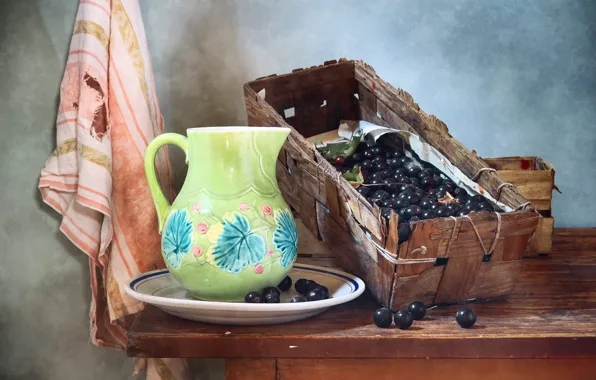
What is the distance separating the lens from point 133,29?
1.18 meters

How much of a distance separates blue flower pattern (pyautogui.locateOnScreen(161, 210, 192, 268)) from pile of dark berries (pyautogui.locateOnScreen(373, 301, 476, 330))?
0.90 feet

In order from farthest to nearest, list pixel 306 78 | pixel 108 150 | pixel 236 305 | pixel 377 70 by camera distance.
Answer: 1. pixel 377 70
2. pixel 306 78
3. pixel 108 150
4. pixel 236 305

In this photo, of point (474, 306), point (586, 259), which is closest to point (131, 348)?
point (474, 306)

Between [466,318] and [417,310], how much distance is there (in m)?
0.07

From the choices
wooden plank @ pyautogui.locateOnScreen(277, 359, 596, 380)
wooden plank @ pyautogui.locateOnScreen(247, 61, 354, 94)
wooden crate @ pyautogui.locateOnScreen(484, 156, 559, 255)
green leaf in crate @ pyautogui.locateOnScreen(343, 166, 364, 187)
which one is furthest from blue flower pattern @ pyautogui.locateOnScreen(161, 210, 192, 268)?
wooden crate @ pyautogui.locateOnScreen(484, 156, 559, 255)

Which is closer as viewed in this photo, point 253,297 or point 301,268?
point 253,297

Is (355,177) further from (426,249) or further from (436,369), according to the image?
(436,369)

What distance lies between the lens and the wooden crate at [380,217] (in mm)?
902

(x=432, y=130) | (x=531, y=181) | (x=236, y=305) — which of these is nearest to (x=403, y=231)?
(x=236, y=305)

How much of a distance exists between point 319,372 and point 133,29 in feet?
2.31

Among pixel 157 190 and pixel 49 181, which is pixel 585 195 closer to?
pixel 157 190

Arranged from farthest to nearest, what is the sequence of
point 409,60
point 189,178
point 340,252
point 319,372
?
point 409,60 → point 340,252 → point 189,178 → point 319,372

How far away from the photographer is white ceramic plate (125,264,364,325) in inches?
33.0

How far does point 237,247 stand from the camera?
89 centimetres
